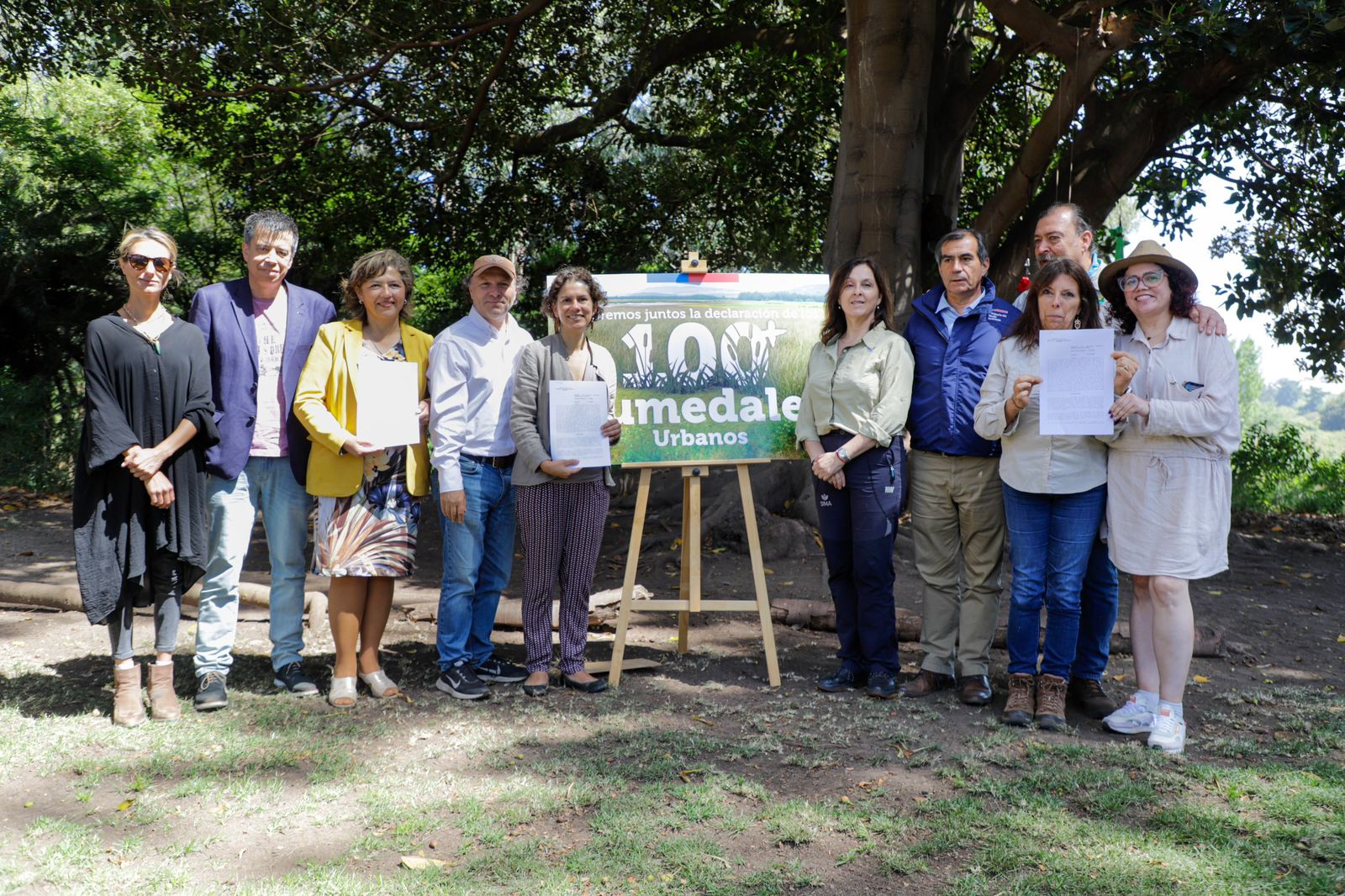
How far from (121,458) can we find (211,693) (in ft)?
3.53

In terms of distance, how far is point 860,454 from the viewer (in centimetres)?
466

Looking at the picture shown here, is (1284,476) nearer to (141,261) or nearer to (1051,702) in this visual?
(1051,702)

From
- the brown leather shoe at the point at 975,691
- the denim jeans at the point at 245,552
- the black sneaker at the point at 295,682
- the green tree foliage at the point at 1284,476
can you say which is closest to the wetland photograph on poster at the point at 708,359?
the brown leather shoe at the point at 975,691

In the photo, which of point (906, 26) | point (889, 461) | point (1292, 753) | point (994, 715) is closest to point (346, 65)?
point (906, 26)

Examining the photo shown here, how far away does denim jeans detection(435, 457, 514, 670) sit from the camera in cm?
470

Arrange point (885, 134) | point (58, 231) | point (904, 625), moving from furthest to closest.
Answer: point (58, 231) < point (885, 134) < point (904, 625)

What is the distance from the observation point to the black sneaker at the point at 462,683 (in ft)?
15.1

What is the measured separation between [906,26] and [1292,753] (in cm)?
556

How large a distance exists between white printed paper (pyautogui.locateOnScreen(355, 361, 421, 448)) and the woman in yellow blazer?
0.02 meters

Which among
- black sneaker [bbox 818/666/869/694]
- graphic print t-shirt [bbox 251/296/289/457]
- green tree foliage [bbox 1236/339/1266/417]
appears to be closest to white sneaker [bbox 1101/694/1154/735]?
black sneaker [bbox 818/666/869/694]

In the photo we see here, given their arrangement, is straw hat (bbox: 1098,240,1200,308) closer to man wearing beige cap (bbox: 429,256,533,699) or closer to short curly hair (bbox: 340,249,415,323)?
man wearing beige cap (bbox: 429,256,533,699)

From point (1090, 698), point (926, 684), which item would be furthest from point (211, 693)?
point (1090, 698)

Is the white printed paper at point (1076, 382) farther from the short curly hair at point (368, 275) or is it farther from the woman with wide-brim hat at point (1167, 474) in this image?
the short curly hair at point (368, 275)

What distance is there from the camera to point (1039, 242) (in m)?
4.61
